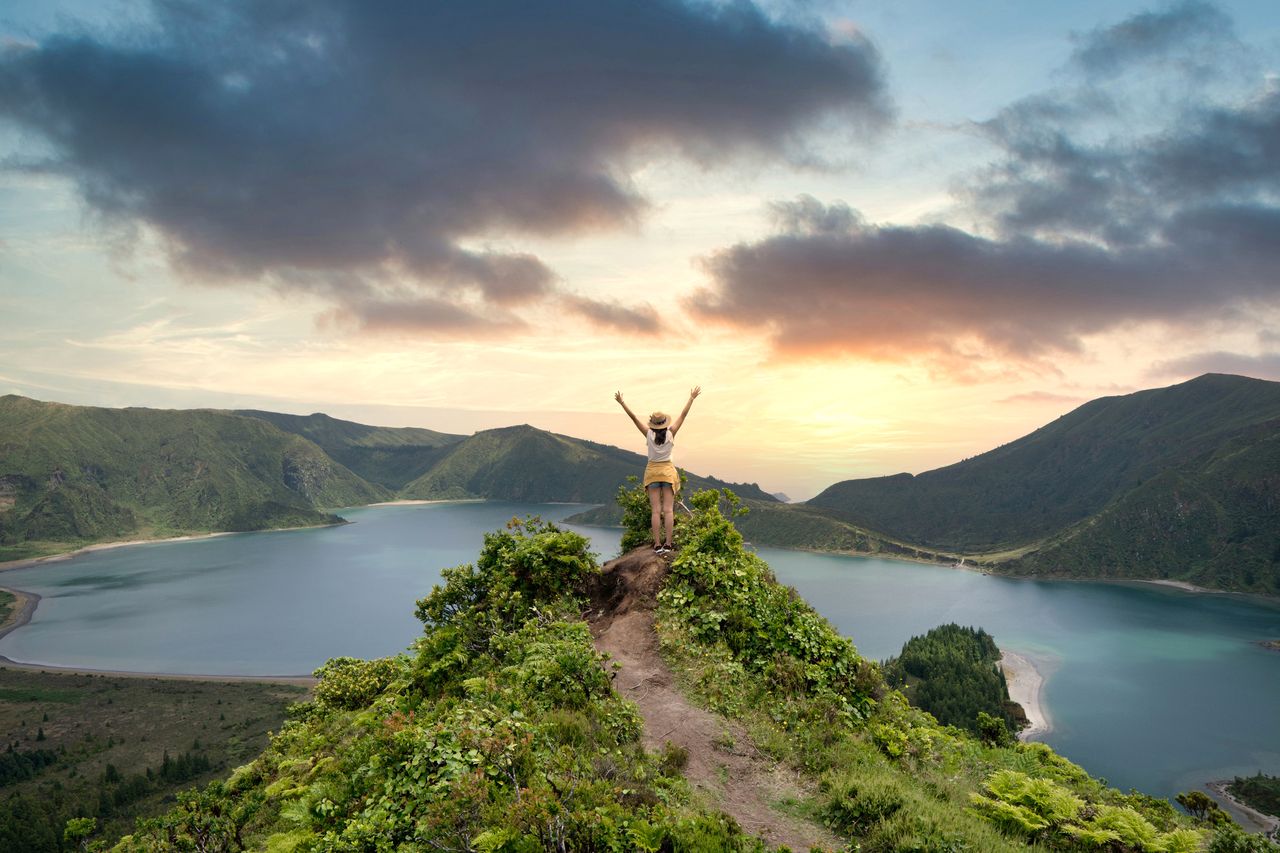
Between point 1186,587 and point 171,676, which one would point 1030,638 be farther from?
point 171,676

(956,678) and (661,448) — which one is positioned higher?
(661,448)

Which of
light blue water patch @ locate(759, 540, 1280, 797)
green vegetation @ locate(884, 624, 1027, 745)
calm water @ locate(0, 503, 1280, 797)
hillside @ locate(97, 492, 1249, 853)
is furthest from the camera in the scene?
calm water @ locate(0, 503, 1280, 797)

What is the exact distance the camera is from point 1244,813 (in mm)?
70750

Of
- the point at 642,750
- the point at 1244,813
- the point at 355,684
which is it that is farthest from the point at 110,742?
the point at 1244,813

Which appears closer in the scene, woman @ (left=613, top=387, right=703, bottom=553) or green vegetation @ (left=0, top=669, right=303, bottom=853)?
woman @ (left=613, top=387, right=703, bottom=553)

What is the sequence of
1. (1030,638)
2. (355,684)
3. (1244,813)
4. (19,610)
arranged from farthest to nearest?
(19,610), (1030,638), (1244,813), (355,684)

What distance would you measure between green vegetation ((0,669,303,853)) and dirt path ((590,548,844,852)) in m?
83.6

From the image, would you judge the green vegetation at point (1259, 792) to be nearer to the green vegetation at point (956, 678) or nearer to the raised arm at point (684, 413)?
the green vegetation at point (956, 678)

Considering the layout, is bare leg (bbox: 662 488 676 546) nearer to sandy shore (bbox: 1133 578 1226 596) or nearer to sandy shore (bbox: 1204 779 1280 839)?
sandy shore (bbox: 1204 779 1280 839)

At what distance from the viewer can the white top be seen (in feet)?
46.9

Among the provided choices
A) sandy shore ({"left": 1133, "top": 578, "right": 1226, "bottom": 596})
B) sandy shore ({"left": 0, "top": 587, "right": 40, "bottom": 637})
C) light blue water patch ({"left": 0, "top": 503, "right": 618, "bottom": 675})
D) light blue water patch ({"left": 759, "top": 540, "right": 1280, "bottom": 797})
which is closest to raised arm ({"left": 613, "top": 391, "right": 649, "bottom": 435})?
light blue water patch ({"left": 759, "top": 540, "right": 1280, "bottom": 797})

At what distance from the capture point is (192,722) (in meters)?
103

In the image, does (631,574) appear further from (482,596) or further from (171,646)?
(171,646)

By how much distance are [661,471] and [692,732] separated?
5925mm
